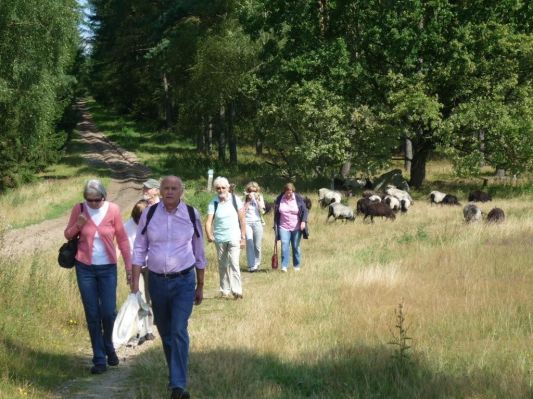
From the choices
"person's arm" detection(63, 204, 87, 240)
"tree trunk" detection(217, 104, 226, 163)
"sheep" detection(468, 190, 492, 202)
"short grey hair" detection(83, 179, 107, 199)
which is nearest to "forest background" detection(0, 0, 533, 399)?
"tree trunk" detection(217, 104, 226, 163)

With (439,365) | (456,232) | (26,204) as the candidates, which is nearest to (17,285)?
(439,365)

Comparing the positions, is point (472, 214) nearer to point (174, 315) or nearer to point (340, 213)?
point (340, 213)

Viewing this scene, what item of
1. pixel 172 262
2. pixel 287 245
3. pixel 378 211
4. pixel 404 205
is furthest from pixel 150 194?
pixel 404 205

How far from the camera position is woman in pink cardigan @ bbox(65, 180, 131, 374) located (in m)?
7.54

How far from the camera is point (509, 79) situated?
30.1 metres

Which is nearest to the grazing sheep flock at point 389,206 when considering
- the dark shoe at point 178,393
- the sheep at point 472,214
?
the sheep at point 472,214

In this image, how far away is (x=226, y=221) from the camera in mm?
11508

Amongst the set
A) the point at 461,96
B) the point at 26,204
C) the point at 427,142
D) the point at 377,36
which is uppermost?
the point at 377,36

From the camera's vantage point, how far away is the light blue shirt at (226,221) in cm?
1148

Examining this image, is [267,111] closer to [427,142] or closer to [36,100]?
[427,142]

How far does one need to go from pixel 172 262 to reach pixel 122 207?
23882 millimetres

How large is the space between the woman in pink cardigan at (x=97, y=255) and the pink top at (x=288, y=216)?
22.9 ft

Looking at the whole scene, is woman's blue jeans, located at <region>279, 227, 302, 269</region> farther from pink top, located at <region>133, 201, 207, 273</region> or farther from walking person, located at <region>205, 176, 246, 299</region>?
pink top, located at <region>133, 201, 207, 273</region>

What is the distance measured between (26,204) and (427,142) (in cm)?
1848
